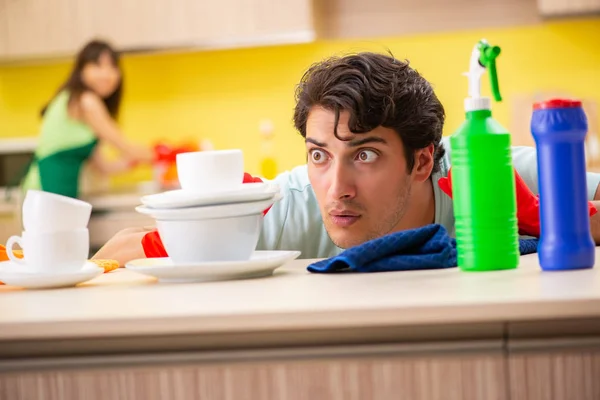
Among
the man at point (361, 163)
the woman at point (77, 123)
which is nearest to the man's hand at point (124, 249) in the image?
the man at point (361, 163)

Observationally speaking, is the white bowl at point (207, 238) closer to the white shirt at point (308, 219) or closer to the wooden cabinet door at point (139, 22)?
the white shirt at point (308, 219)

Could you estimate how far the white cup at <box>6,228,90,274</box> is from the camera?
126 cm

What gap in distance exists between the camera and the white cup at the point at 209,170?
129 cm

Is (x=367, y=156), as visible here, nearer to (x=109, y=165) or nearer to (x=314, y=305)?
(x=314, y=305)

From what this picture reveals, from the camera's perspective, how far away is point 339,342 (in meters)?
0.94

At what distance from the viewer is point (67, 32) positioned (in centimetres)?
459

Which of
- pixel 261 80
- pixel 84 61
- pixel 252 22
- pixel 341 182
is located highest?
pixel 252 22

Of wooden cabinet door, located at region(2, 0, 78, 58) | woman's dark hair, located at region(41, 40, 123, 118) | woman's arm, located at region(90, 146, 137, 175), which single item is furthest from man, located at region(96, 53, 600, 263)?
wooden cabinet door, located at region(2, 0, 78, 58)

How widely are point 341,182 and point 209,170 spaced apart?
0.57m

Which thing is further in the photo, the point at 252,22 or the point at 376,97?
the point at 252,22

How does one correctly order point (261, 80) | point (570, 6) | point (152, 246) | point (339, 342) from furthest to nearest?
1. point (261, 80)
2. point (570, 6)
3. point (152, 246)
4. point (339, 342)

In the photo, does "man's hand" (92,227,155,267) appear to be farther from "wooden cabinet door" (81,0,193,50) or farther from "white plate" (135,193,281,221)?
"wooden cabinet door" (81,0,193,50)

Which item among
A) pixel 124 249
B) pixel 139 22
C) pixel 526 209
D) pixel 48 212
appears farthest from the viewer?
pixel 139 22

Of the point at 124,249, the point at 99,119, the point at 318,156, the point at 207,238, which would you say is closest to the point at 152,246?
the point at 124,249
